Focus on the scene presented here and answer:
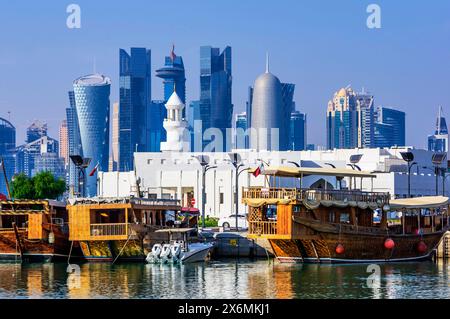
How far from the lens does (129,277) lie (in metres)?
56.0

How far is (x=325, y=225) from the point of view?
205 ft

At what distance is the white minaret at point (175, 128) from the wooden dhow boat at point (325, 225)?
75.1 metres

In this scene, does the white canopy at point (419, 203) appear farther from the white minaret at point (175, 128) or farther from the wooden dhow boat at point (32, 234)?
the white minaret at point (175, 128)

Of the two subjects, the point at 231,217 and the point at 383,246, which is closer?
the point at 383,246

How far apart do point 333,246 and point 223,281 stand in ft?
36.0

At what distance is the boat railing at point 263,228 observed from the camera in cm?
6244

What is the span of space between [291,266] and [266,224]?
270 cm

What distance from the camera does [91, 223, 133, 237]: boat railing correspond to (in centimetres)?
6550

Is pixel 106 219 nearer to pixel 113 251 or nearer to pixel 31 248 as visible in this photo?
pixel 113 251

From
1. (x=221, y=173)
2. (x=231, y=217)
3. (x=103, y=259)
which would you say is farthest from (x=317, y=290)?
(x=221, y=173)

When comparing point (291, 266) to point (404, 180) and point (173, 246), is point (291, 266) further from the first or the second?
point (404, 180)

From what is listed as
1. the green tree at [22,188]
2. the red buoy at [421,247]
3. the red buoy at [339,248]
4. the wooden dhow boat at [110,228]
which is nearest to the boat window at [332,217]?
the red buoy at [339,248]

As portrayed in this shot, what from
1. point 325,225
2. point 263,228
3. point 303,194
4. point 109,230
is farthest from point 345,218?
point 109,230
